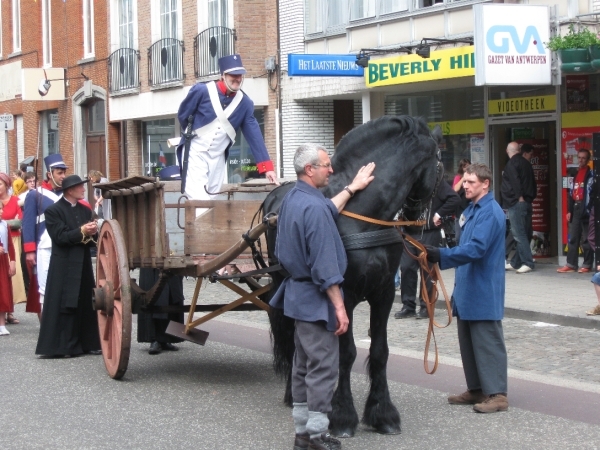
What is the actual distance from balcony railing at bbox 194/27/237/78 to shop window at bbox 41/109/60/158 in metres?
8.93

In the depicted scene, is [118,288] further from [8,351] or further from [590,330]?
[590,330]

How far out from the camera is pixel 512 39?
15031 millimetres

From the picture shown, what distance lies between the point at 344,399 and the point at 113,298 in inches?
113

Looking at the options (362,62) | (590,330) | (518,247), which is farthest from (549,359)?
(362,62)

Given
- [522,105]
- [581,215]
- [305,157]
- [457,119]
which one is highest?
[522,105]

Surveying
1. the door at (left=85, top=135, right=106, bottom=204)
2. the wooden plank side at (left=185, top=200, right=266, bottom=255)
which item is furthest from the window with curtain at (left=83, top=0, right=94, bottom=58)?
the wooden plank side at (left=185, top=200, right=266, bottom=255)

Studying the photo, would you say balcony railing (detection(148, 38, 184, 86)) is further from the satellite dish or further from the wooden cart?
the wooden cart

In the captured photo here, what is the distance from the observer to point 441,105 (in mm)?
19609

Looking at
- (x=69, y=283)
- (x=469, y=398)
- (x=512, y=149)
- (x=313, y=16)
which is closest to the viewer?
(x=469, y=398)

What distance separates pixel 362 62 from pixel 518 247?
429 centimetres

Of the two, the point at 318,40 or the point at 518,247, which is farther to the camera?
the point at 318,40

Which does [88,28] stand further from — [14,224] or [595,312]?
[595,312]

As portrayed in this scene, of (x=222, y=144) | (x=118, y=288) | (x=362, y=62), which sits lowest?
(x=118, y=288)

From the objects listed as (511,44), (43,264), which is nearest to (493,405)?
(43,264)
